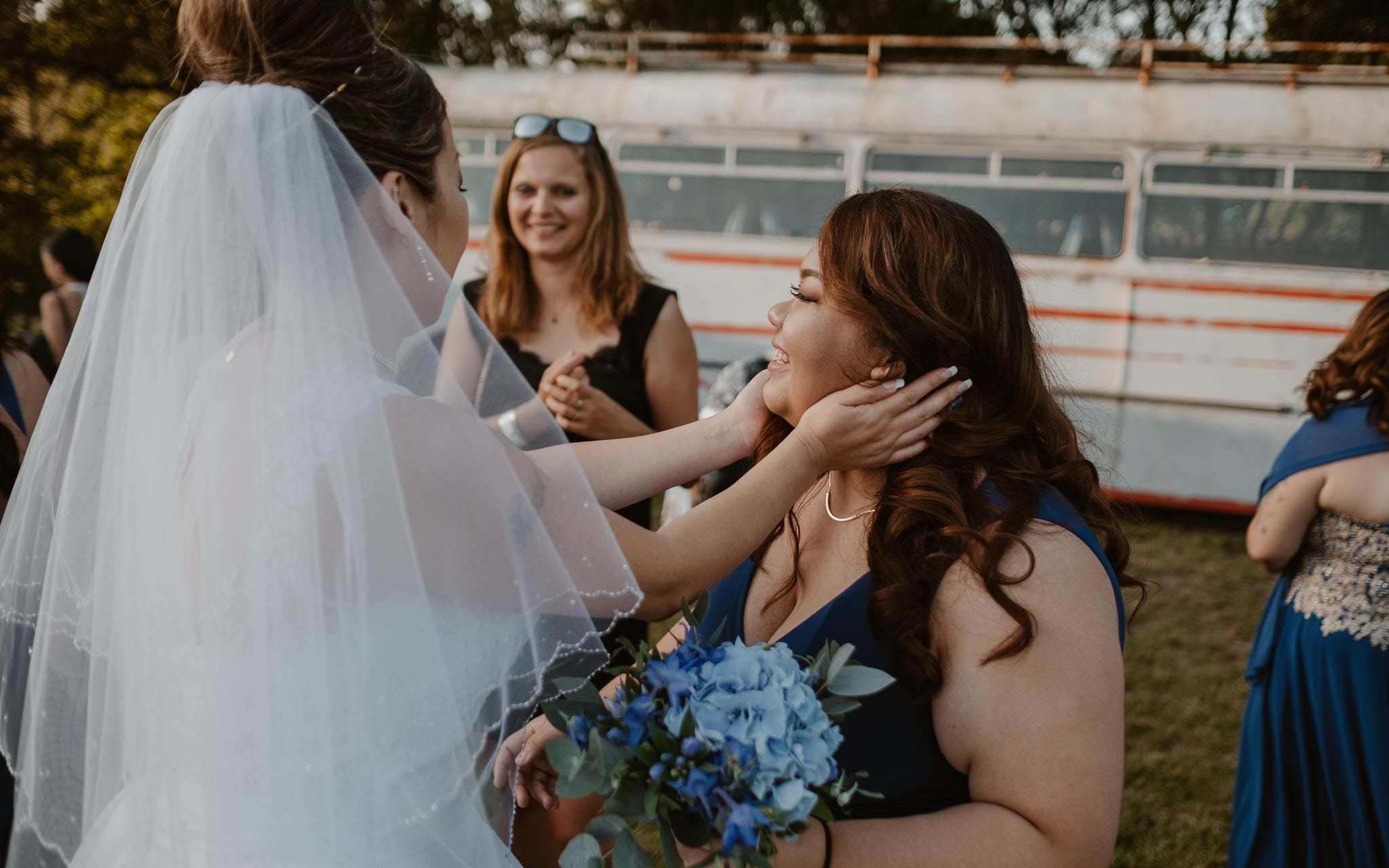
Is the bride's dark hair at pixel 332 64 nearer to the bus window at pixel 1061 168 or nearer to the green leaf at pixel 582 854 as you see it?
the green leaf at pixel 582 854

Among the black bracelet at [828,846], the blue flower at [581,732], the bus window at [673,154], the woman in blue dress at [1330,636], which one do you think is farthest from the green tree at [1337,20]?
the blue flower at [581,732]

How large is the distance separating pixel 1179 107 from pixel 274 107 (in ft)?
29.2

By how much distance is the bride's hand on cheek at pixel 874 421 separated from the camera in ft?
6.25

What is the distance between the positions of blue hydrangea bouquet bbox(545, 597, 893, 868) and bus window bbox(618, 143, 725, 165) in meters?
8.62

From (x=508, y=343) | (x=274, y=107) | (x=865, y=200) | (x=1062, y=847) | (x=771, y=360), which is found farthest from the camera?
(x=508, y=343)

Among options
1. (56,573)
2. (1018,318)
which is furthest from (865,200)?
(56,573)

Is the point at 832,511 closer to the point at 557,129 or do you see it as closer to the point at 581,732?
the point at 581,732

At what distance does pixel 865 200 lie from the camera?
2023 millimetres

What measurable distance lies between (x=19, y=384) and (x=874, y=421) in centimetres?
299

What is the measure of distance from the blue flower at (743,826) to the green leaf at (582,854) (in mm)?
288

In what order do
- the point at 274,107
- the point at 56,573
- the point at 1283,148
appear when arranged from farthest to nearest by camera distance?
the point at 1283,148, the point at 56,573, the point at 274,107

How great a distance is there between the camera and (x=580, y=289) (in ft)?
12.0

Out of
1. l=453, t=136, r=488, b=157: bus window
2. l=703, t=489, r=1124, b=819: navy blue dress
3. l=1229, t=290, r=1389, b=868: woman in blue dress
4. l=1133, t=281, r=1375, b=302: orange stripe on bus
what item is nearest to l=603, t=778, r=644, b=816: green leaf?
l=703, t=489, r=1124, b=819: navy blue dress

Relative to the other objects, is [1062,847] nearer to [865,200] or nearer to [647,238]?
[865,200]
